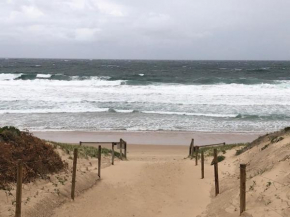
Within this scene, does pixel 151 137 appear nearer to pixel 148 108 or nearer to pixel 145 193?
pixel 148 108

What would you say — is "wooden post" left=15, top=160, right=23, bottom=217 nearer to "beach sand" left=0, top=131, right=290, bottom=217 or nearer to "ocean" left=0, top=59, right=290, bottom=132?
"beach sand" left=0, top=131, right=290, bottom=217

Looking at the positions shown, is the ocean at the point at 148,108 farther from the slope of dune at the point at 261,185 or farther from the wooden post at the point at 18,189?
the wooden post at the point at 18,189

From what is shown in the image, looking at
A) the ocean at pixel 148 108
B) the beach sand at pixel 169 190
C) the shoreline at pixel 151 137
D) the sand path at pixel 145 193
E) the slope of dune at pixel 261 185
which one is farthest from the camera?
the ocean at pixel 148 108

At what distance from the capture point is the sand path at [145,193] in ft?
29.4

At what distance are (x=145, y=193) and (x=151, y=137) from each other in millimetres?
12665

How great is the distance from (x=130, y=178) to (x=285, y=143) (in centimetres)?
569

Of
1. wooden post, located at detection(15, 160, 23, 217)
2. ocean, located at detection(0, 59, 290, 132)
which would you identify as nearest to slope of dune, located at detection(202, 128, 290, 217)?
wooden post, located at detection(15, 160, 23, 217)

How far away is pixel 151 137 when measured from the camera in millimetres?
23031

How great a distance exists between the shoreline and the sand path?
7.84 m

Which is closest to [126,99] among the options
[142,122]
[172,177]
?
[142,122]

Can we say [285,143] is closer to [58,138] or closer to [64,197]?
[64,197]

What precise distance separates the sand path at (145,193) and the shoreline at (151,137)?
25.7ft

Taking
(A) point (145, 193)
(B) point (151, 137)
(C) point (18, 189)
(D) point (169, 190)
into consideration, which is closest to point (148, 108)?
(B) point (151, 137)

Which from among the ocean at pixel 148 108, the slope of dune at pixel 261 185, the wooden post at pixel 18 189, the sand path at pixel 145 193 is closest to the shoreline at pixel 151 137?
the ocean at pixel 148 108
